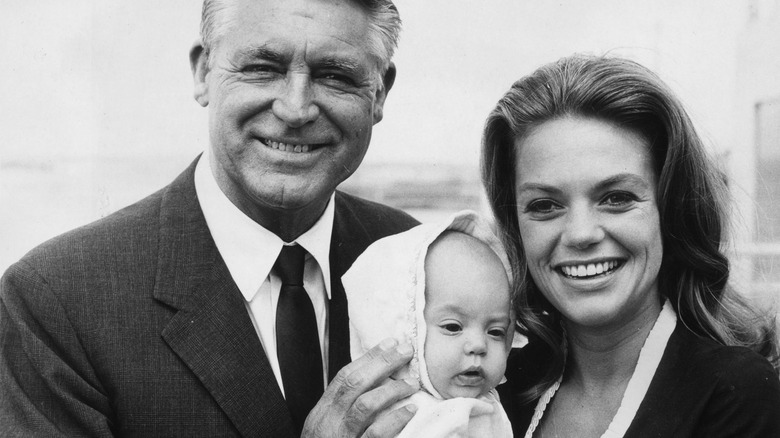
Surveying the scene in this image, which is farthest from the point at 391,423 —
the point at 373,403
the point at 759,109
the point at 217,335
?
the point at 759,109

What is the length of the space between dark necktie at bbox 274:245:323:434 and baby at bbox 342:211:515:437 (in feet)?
0.50

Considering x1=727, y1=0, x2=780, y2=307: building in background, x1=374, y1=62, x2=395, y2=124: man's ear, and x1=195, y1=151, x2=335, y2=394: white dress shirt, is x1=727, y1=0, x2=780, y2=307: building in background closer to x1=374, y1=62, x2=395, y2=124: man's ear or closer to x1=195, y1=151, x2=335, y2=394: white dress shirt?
x1=374, y1=62, x2=395, y2=124: man's ear

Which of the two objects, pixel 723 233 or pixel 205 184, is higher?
pixel 205 184

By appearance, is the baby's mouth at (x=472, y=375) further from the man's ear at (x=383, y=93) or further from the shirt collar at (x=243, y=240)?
the man's ear at (x=383, y=93)

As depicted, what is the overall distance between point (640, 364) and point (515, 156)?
0.75m

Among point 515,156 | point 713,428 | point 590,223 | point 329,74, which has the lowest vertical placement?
point 713,428

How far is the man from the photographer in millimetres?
2305

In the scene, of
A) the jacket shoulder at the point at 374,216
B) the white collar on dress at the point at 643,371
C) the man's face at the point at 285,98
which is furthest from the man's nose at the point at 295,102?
the white collar on dress at the point at 643,371

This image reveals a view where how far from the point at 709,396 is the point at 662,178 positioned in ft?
2.09

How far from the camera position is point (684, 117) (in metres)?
2.33

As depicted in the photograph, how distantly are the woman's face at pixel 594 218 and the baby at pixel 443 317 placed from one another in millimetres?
208

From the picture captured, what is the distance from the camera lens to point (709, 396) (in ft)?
6.84

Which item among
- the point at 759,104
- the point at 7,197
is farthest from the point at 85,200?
the point at 759,104

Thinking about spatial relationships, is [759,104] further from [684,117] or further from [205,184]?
[205,184]
